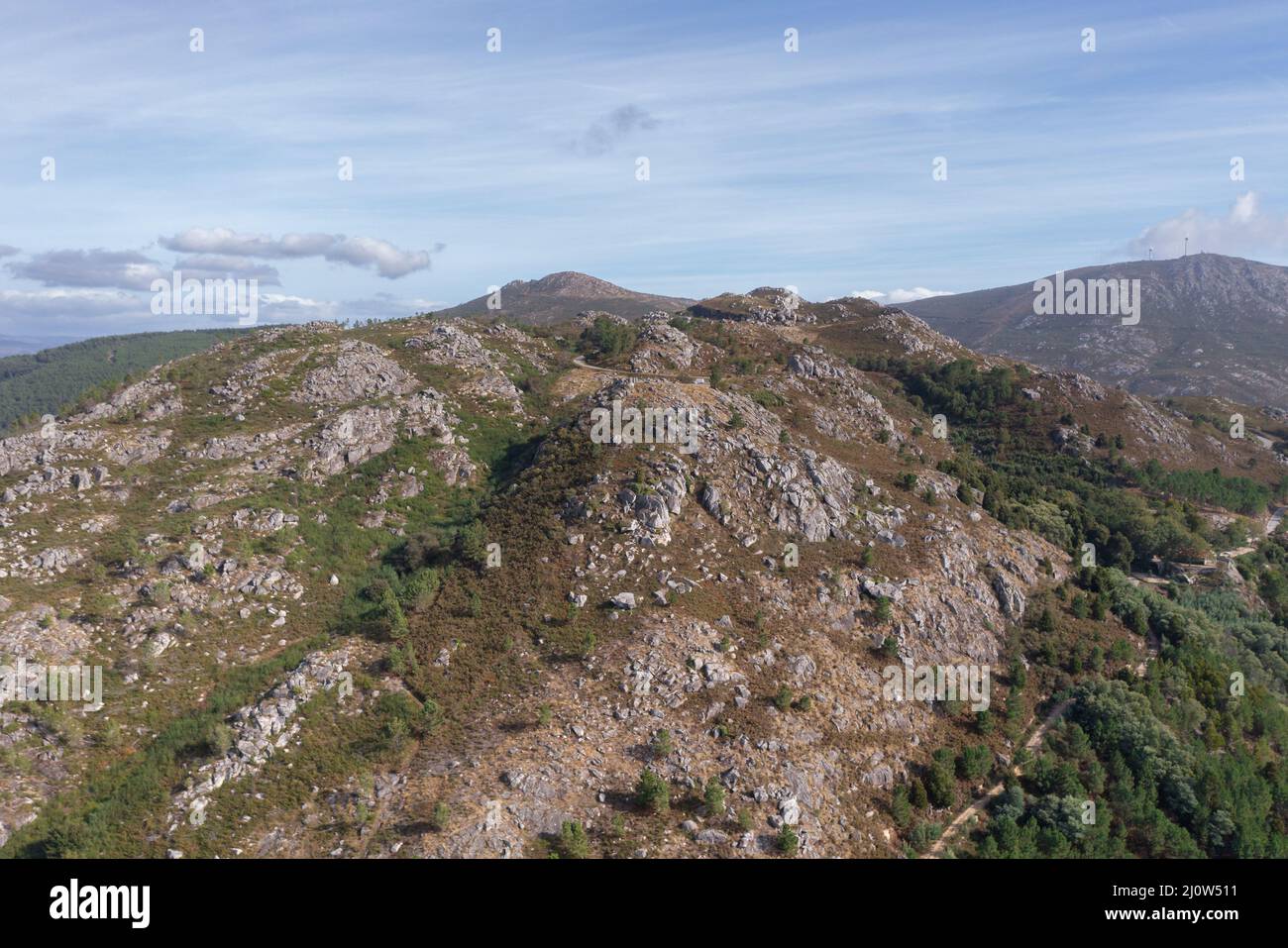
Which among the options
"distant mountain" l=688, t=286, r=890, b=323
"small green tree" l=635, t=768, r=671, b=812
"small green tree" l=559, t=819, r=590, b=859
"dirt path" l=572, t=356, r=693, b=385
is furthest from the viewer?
"distant mountain" l=688, t=286, r=890, b=323

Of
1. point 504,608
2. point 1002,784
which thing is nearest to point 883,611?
point 1002,784

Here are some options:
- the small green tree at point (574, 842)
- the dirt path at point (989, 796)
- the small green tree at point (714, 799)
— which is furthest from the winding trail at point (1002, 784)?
the small green tree at point (574, 842)

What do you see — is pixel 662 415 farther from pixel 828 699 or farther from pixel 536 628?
pixel 828 699

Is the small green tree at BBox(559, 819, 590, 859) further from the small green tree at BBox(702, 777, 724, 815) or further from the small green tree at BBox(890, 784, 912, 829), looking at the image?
the small green tree at BBox(890, 784, 912, 829)

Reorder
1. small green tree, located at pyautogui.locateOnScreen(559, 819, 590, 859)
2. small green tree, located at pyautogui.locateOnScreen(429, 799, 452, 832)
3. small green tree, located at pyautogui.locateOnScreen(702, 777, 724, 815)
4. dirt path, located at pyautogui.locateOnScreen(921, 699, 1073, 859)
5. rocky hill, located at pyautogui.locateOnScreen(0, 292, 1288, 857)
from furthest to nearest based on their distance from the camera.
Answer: dirt path, located at pyautogui.locateOnScreen(921, 699, 1073, 859) < small green tree, located at pyautogui.locateOnScreen(702, 777, 724, 815) < rocky hill, located at pyautogui.locateOnScreen(0, 292, 1288, 857) < small green tree, located at pyautogui.locateOnScreen(429, 799, 452, 832) < small green tree, located at pyautogui.locateOnScreen(559, 819, 590, 859)

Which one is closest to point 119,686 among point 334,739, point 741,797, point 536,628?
point 334,739

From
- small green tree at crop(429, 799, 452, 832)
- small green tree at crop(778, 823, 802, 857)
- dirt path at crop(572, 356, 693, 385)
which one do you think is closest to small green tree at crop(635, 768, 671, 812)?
small green tree at crop(778, 823, 802, 857)

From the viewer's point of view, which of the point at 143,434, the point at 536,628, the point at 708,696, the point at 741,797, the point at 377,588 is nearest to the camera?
the point at 741,797

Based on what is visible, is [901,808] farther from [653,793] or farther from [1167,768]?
[1167,768]
